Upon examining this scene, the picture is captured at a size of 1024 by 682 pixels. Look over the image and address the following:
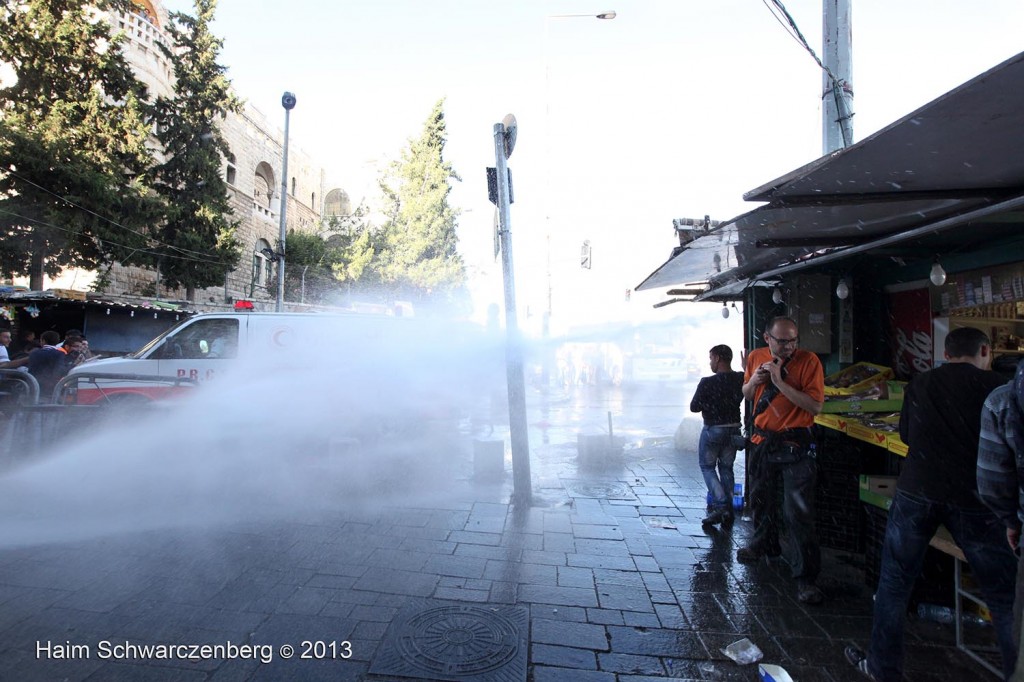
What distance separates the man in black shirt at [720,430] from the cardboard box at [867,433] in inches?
45.7

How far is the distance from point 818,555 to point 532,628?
84.7 inches

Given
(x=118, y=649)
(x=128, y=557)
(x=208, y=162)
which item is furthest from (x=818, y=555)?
(x=208, y=162)

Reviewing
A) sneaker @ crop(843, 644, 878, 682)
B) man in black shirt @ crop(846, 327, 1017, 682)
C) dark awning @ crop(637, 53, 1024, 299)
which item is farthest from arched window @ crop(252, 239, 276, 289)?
man in black shirt @ crop(846, 327, 1017, 682)

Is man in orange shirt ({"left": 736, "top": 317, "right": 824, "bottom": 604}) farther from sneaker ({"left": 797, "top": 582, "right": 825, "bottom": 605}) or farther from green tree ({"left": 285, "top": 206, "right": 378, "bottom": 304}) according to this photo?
green tree ({"left": 285, "top": 206, "right": 378, "bottom": 304})

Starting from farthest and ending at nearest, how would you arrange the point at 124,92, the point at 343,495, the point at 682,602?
1. the point at 124,92
2. the point at 343,495
3. the point at 682,602

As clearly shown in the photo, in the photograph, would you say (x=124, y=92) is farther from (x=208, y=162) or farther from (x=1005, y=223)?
(x=1005, y=223)

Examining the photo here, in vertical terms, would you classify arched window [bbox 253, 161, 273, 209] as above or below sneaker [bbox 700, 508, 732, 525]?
above

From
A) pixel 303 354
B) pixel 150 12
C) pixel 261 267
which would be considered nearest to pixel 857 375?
pixel 303 354

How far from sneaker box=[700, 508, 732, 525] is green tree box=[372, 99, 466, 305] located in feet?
91.3

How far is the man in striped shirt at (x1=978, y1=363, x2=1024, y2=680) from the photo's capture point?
7.13 feet

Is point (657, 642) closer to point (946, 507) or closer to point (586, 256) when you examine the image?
point (946, 507)

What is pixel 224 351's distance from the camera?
8.23 meters

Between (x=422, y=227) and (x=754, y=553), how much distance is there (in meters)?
29.4

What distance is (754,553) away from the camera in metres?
4.30
